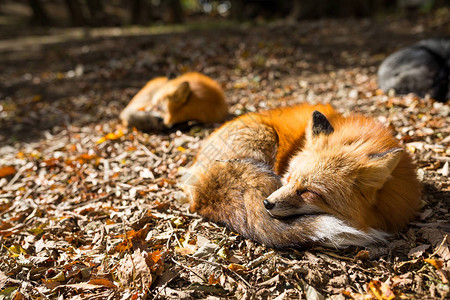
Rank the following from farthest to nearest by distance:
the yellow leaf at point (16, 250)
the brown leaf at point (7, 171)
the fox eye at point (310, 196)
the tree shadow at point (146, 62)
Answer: the tree shadow at point (146, 62), the brown leaf at point (7, 171), the yellow leaf at point (16, 250), the fox eye at point (310, 196)

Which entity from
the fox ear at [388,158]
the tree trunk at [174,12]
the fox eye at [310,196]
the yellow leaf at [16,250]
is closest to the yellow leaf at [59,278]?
the yellow leaf at [16,250]

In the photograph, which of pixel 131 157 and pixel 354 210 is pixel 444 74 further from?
pixel 131 157

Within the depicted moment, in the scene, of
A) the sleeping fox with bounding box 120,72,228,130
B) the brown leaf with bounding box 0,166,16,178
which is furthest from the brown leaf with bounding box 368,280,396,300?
the brown leaf with bounding box 0,166,16,178

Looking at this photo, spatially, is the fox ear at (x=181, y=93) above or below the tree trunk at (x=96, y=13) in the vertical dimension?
below

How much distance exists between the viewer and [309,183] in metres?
2.12

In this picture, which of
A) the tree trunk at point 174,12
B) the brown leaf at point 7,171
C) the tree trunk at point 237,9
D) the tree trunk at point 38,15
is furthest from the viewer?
the tree trunk at point 38,15

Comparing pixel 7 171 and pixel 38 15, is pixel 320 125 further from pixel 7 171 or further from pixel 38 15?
pixel 38 15

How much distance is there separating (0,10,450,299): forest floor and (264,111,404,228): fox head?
1.23 feet

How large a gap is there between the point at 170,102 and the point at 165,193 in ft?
6.03

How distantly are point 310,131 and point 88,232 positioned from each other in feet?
7.38

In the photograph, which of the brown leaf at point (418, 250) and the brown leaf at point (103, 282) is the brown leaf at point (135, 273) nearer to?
the brown leaf at point (103, 282)

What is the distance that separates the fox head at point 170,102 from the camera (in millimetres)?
4480

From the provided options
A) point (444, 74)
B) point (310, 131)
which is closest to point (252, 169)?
point (310, 131)

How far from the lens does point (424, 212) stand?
2.61m
